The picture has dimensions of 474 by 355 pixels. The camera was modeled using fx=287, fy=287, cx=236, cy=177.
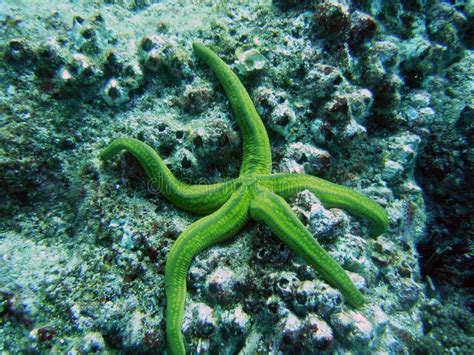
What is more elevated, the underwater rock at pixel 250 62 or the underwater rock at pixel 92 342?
the underwater rock at pixel 250 62

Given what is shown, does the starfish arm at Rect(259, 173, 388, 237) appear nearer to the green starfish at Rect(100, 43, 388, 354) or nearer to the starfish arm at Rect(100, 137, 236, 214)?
the green starfish at Rect(100, 43, 388, 354)

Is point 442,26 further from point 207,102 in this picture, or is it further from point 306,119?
point 207,102

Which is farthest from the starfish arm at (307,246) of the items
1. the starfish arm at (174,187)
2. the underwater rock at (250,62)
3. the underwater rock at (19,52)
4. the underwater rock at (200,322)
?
the underwater rock at (19,52)

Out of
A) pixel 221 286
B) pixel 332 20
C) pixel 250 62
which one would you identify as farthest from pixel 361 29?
pixel 221 286

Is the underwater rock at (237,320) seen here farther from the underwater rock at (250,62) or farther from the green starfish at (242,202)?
the underwater rock at (250,62)

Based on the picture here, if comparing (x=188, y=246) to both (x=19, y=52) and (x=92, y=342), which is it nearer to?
(x=92, y=342)

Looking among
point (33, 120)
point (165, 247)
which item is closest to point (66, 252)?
point (165, 247)
